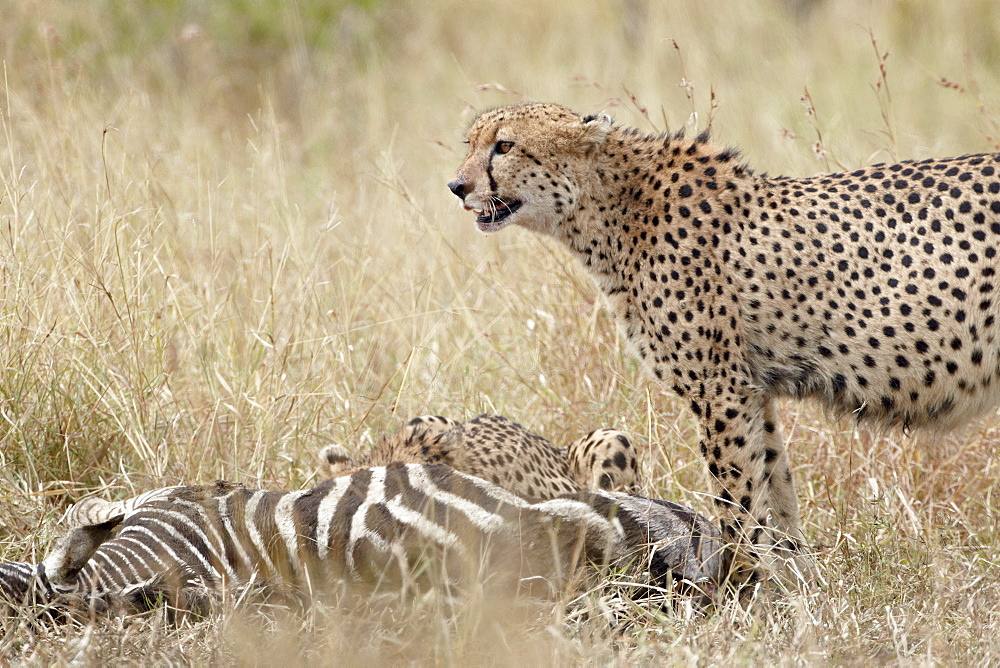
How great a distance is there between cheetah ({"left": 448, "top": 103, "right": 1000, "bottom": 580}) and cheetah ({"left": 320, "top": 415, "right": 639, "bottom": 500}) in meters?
0.33

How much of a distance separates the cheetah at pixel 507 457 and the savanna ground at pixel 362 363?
29 centimetres

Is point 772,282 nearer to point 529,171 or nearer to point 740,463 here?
point 740,463

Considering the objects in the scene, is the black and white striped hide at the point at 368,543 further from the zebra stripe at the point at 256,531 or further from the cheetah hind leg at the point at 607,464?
the cheetah hind leg at the point at 607,464

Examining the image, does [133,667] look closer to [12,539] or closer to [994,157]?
[12,539]

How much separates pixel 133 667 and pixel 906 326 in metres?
2.42

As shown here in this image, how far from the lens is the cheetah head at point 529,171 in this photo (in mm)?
4086

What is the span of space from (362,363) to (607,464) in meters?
1.53

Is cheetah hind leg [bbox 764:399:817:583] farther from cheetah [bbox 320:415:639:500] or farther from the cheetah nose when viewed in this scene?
the cheetah nose

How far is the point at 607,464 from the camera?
395 cm

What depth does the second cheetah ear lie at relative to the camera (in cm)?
407

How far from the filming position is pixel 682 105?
8.39 metres

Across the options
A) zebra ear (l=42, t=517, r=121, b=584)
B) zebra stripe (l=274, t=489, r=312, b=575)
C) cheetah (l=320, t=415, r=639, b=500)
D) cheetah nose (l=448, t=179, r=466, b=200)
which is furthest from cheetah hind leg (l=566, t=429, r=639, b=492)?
zebra ear (l=42, t=517, r=121, b=584)

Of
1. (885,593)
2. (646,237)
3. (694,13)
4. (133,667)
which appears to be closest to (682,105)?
(694,13)

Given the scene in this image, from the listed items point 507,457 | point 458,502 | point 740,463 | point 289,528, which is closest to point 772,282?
point 740,463
